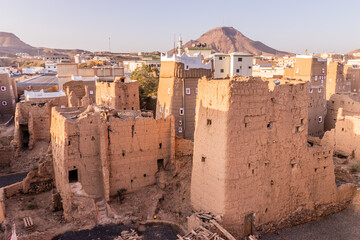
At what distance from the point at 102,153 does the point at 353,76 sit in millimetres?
43569

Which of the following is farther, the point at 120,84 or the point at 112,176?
the point at 120,84

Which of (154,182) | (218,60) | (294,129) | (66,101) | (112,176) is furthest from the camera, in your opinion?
(218,60)

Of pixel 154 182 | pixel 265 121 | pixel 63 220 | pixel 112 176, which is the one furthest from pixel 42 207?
pixel 265 121

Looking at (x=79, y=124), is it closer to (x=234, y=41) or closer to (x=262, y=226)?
(x=262, y=226)

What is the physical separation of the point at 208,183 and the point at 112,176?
219 inches

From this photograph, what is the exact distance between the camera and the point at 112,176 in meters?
16.8

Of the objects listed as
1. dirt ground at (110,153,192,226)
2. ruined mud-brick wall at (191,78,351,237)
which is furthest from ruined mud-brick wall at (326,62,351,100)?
dirt ground at (110,153,192,226)

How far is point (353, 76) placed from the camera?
4656cm

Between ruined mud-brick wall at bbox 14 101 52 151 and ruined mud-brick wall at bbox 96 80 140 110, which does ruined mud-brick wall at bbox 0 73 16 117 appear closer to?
ruined mud-brick wall at bbox 14 101 52 151

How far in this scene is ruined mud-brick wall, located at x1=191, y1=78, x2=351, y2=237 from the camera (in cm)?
1340

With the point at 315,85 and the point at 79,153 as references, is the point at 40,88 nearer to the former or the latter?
the point at 79,153

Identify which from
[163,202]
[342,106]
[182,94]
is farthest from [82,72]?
[342,106]

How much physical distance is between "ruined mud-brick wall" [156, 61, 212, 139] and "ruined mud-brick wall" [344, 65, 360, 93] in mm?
30487

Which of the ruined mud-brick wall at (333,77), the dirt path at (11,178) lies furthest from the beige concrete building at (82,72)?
the ruined mud-brick wall at (333,77)
